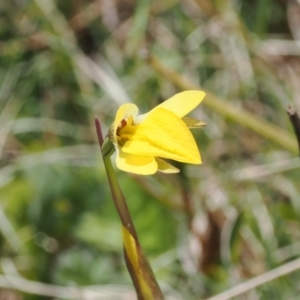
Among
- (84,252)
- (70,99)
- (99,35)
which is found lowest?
(84,252)

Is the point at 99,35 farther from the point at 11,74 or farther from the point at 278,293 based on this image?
the point at 278,293

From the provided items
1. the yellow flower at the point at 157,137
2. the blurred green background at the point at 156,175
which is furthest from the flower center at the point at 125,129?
the blurred green background at the point at 156,175

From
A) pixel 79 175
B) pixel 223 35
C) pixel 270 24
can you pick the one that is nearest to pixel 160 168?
pixel 79 175

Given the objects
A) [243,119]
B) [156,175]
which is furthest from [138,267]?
[156,175]

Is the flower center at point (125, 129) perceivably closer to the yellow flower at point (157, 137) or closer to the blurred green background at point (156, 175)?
the yellow flower at point (157, 137)

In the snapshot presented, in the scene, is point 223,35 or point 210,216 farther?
point 223,35

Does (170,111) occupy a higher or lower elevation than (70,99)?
higher

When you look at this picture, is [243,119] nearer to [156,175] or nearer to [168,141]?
[156,175]
